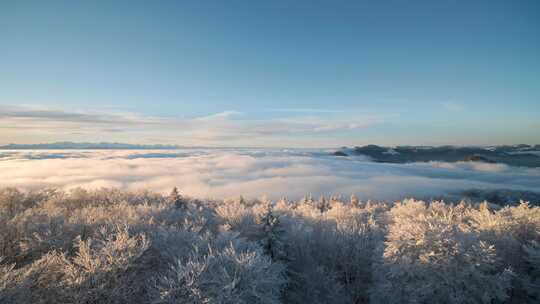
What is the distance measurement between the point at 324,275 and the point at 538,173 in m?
146

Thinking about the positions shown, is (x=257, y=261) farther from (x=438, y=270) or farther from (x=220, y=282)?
Answer: (x=438, y=270)

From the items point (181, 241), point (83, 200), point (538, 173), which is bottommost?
point (538, 173)

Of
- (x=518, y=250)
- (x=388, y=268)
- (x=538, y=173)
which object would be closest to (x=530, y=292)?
(x=518, y=250)

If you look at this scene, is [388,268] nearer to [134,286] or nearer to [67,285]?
[134,286]

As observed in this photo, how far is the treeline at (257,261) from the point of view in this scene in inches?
296

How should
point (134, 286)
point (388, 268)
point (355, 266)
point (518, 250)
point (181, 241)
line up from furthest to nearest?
point (355, 266), point (518, 250), point (388, 268), point (181, 241), point (134, 286)

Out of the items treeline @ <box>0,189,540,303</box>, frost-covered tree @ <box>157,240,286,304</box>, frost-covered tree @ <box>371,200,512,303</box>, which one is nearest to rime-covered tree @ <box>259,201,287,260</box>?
treeline @ <box>0,189,540,303</box>

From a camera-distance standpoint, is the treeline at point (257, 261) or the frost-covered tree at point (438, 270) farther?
the frost-covered tree at point (438, 270)

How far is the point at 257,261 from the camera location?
28.7ft

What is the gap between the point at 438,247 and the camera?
1113 centimetres

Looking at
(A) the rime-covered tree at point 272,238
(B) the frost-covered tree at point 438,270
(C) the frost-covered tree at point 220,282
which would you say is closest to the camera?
(C) the frost-covered tree at point 220,282

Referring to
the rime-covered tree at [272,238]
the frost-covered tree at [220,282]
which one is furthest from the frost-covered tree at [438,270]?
the frost-covered tree at [220,282]

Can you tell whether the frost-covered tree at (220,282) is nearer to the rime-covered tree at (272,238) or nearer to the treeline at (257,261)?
the treeline at (257,261)

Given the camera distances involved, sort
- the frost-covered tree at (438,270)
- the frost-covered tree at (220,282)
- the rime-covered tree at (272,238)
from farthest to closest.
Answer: the rime-covered tree at (272,238)
the frost-covered tree at (438,270)
the frost-covered tree at (220,282)
